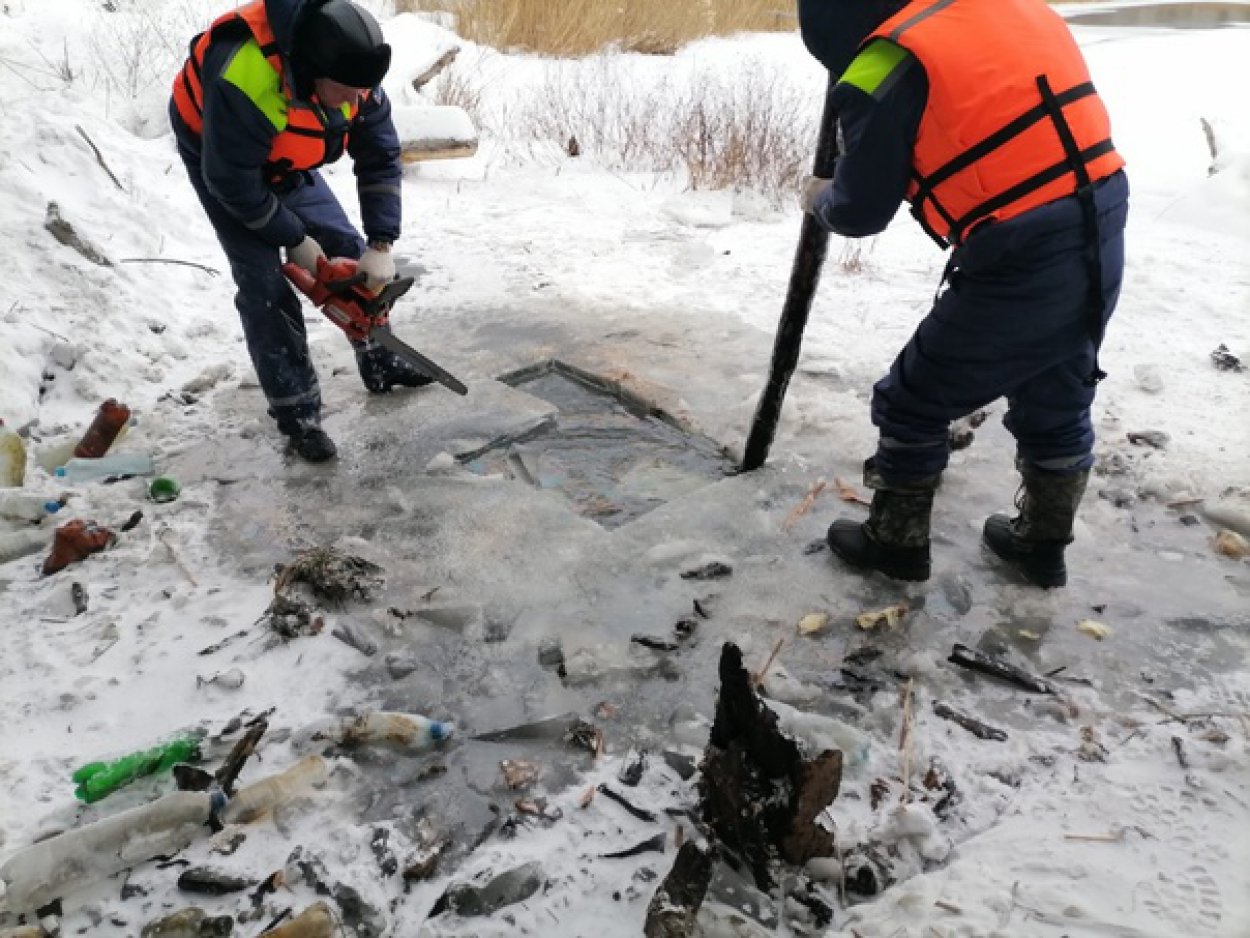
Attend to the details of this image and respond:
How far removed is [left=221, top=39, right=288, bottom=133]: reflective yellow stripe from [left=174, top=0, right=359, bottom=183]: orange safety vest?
0.02 meters

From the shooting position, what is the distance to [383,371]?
395 centimetres

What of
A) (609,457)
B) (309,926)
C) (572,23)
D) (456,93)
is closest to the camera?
(309,926)

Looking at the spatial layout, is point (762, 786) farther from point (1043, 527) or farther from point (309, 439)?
point (309, 439)

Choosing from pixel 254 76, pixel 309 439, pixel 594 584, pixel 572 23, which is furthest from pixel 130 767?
pixel 572 23

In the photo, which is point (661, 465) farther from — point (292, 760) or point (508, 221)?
point (508, 221)

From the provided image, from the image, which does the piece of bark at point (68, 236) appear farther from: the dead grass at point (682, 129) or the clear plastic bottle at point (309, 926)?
the dead grass at point (682, 129)

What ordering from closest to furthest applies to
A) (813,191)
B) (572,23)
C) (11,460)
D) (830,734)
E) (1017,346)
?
(830,734), (1017,346), (813,191), (11,460), (572,23)

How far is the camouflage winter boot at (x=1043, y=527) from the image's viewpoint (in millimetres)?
2676

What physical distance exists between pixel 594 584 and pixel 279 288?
1.65 m

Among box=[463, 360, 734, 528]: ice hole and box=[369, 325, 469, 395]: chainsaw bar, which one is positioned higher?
box=[369, 325, 469, 395]: chainsaw bar

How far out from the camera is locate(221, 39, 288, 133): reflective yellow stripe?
266 centimetres

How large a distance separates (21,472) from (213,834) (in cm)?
192

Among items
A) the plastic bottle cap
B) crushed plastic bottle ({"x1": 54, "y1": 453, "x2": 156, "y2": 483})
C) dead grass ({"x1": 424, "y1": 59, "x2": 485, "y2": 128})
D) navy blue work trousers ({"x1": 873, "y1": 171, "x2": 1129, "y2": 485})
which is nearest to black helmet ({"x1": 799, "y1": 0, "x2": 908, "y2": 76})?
navy blue work trousers ({"x1": 873, "y1": 171, "x2": 1129, "y2": 485})

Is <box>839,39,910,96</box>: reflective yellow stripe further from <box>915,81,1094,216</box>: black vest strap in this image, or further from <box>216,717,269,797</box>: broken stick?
<box>216,717,269,797</box>: broken stick
